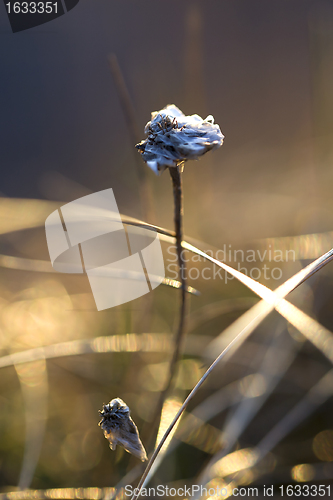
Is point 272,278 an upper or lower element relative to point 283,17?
lower

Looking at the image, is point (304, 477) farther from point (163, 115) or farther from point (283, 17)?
point (283, 17)

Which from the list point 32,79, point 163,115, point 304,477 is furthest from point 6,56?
point 304,477

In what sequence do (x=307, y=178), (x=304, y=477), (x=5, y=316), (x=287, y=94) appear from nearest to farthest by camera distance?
1. (x=304, y=477)
2. (x=5, y=316)
3. (x=307, y=178)
4. (x=287, y=94)

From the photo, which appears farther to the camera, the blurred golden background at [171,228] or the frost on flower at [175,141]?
the blurred golden background at [171,228]

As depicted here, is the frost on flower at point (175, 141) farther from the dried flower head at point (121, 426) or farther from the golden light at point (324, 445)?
the golden light at point (324, 445)

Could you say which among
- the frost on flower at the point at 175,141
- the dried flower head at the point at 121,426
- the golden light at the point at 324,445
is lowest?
the golden light at the point at 324,445

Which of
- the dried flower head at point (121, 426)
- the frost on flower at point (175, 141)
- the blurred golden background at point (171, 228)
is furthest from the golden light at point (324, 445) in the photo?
the frost on flower at point (175, 141)

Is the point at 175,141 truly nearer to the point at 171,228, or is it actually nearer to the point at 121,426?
the point at 121,426
